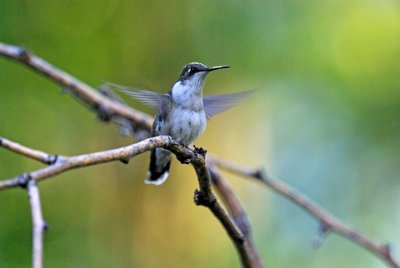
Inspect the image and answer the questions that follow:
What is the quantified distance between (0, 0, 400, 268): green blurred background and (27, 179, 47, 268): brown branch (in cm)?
293

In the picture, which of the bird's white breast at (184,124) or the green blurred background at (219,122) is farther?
the green blurred background at (219,122)

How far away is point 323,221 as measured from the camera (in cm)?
279

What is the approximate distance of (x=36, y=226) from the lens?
1707 millimetres

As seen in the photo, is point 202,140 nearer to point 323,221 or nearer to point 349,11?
point 349,11

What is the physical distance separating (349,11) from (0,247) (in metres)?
3.75

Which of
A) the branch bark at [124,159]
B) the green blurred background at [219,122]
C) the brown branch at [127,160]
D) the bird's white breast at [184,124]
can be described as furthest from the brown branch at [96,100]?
the green blurred background at [219,122]

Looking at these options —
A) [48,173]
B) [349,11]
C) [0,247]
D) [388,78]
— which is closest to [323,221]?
[48,173]

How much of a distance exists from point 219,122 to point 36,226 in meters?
4.62

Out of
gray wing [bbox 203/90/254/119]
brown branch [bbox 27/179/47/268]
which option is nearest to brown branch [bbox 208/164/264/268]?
gray wing [bbox 203/90/254/119]

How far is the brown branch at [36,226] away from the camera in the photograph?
157cm

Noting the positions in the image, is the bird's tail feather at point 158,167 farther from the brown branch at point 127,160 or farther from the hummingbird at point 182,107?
the brown branch at point 127,160

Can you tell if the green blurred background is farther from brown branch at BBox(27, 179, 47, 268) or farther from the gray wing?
brown branch at BBox(27, 179, 47, 268)

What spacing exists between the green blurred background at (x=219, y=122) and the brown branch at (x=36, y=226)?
293cm

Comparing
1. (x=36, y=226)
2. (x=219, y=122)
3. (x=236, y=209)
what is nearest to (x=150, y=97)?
(x=236, y=209)
